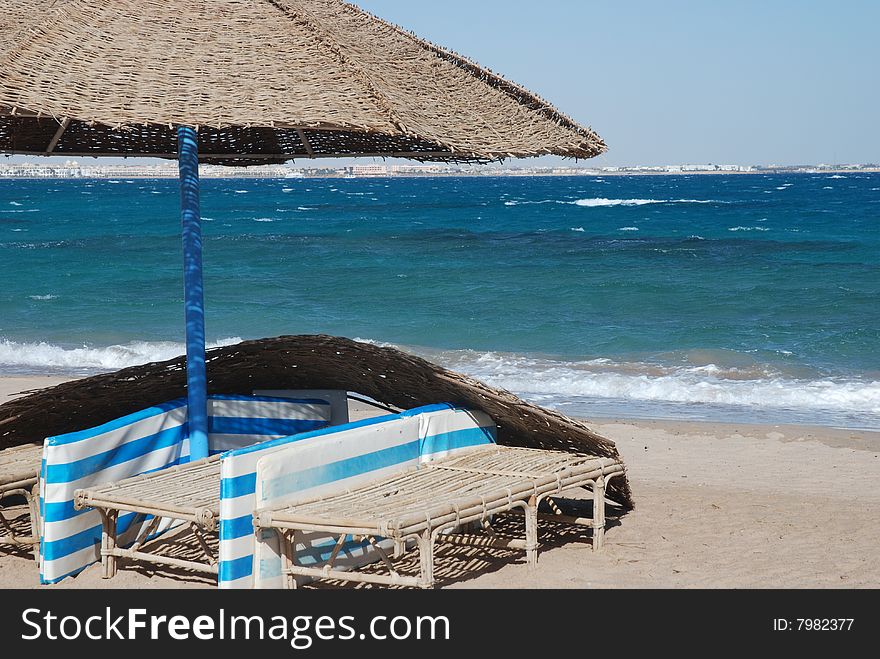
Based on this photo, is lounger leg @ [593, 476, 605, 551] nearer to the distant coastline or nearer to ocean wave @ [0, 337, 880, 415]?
ocean wave @ [0, 337, 880, 415]

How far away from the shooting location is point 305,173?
129250mm

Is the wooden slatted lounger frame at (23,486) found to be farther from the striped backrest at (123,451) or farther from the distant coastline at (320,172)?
the distant coastline at (320,172)

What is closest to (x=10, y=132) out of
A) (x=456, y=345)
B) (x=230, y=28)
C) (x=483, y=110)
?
(x=230, y=28)

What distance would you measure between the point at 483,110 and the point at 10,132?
256cm

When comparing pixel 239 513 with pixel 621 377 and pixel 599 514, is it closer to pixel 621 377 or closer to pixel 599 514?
pixel 599 514

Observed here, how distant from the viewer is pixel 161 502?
3771mm

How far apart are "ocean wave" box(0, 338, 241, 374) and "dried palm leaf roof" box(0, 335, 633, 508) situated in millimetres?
7426

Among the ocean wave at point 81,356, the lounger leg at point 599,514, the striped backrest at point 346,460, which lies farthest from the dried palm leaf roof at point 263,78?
the ocean wave at point 81,356

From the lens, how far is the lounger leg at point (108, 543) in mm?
4059

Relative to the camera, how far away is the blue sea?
36.0 ft

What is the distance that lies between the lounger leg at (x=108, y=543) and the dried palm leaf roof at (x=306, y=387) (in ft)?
3.67

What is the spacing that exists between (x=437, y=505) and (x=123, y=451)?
1.43 m

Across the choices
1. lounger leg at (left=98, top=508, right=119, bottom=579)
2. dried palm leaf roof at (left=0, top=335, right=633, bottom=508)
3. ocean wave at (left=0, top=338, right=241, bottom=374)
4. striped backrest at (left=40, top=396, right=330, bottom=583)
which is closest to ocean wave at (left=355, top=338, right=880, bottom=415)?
ocean wave at (left=0, top=338, right=241, bottom=374)
